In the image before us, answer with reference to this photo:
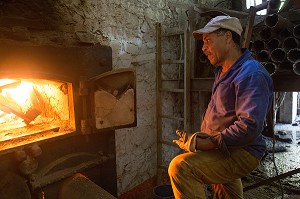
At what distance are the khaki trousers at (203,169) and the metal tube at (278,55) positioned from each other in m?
1.31

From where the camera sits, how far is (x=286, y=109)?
8086 millimetres

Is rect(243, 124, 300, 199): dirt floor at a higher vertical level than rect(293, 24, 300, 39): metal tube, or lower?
lower

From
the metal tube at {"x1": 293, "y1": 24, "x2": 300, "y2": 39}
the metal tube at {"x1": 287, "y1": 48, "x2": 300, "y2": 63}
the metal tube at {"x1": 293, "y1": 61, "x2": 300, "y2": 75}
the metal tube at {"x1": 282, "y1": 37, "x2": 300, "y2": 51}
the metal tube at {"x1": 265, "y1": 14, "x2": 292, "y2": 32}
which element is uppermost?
the metal tube at {"x1": 265, "y1": 14, "x2": 292, "y2": 32}

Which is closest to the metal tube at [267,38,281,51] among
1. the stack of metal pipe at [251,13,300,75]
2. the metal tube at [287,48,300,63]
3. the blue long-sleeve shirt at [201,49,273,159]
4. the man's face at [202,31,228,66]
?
the stack of metal pipe at [251,13,300,75]

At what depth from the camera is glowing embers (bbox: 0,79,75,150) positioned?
2.31m

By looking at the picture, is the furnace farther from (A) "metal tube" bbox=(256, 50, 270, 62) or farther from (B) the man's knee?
(A) "metal tube" bbox=(256, 50, 270, 62)

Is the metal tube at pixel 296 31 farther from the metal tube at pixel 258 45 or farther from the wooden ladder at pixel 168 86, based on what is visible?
the wooden ladder at pixel 168 86

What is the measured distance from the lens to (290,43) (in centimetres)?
263

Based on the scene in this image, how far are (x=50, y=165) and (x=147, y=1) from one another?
2.60 meters

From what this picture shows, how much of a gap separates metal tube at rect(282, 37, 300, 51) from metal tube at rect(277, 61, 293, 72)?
163 millimetres

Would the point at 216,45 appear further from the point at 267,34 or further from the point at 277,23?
the point at 267,34

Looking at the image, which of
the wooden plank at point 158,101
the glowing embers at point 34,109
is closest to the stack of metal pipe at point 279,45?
the wooden plank at point 158,101

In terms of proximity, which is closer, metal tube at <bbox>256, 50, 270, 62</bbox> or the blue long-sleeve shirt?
the blue long-sleeve shirt

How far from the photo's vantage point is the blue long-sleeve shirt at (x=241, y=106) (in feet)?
5.65
